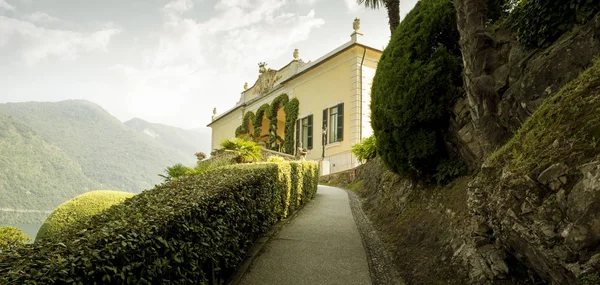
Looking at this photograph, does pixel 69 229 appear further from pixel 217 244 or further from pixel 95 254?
pixel 217 244

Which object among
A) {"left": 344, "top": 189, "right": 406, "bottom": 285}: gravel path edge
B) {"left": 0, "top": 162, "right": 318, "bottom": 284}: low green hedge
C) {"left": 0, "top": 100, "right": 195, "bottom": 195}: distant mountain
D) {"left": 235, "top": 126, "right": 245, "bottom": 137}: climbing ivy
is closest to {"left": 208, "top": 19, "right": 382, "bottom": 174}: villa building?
{"left": 235, "top": 126, "right": 245, "bottom": 137}: climbing ivy

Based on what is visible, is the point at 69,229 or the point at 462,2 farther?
the point at 462,2

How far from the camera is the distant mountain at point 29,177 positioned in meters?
67.6

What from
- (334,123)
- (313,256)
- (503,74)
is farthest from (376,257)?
(334,123)

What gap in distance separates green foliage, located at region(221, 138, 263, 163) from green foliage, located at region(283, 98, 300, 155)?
8225mm

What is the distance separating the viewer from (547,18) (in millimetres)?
4219

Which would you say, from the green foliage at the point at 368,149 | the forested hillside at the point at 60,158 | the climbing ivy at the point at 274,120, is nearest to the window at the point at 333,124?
the green foliage at the point at 368,149

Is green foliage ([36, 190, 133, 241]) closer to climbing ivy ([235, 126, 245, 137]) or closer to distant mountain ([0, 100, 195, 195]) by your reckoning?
climbing ivy ([235, 126, 245, 137])

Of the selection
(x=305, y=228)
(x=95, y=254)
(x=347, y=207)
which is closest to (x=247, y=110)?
(x=347, y=207)

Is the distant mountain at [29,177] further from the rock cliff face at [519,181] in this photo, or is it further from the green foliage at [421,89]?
the rock cliff face at [519,181]

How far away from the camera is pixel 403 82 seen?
641 cm

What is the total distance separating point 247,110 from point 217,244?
29508 millimetres

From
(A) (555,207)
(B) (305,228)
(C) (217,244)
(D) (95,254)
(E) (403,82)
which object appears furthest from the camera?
(B) (305,228)

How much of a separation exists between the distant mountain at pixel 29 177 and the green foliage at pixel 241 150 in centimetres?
6430
